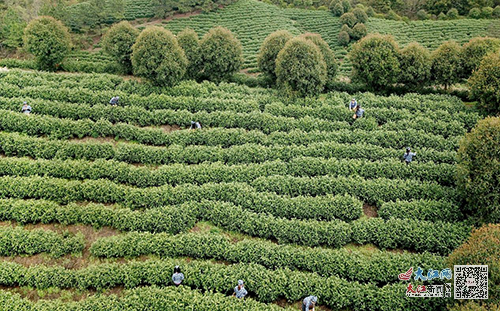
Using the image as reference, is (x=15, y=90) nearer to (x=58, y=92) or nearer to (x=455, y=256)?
(x=58, y=92)

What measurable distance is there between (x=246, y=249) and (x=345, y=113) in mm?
13646

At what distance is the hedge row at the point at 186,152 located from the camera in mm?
20344

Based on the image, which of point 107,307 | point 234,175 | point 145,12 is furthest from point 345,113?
point 145,12

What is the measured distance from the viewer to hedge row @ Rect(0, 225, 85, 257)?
1555 centimetres

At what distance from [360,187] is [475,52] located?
17272mm

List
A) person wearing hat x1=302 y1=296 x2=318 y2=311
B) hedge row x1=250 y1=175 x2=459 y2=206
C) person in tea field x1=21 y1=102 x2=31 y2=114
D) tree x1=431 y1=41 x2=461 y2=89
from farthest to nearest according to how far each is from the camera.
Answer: tree x1=431 y1=41 x2=461 y2=89
person in tea field x1=21 y1=102 x2=31 y2=114
hedge row x1=250 y1=175 x2=459 y2=206
person wearing hat x1=302 y1=296 x2=318 y2=311

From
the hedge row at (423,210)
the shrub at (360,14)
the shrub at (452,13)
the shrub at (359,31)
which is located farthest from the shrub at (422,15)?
the hedge row at (423,210)

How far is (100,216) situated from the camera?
55.2 feet

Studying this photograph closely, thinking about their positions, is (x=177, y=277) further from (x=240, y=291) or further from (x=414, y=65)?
(x=414, y=65)

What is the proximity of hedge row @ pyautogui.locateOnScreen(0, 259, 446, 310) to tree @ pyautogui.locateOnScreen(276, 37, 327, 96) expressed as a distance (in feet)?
51.5

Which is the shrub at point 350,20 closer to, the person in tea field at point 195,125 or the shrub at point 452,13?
the shrub at point 452,13

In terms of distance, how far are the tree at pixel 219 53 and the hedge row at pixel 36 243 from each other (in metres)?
17.7

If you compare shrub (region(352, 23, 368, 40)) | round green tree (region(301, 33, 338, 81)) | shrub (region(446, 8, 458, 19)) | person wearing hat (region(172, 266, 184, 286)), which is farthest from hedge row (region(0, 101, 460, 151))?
shrub (region(446, 8, 458, 19))

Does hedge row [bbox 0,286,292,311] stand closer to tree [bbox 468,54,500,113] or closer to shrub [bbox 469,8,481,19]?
tree [bbox 468,54,500,113]
